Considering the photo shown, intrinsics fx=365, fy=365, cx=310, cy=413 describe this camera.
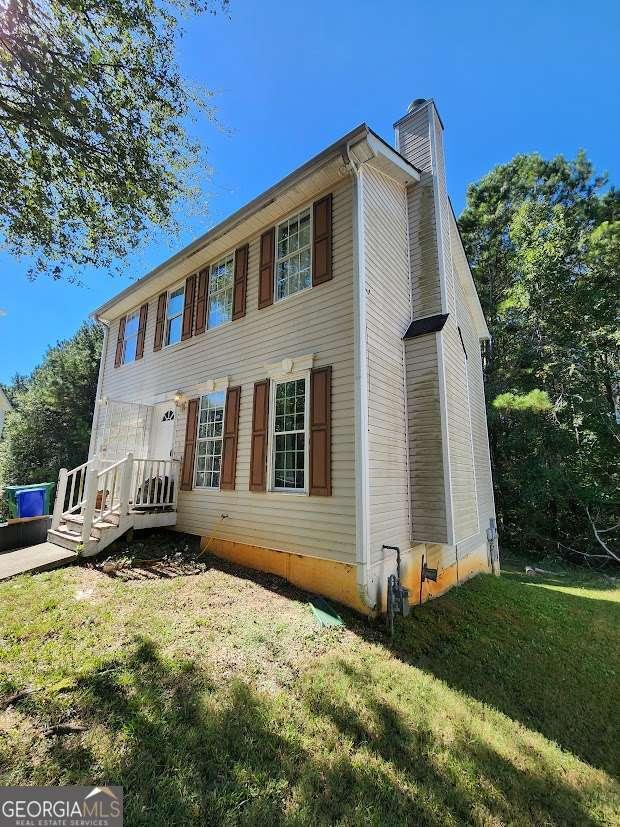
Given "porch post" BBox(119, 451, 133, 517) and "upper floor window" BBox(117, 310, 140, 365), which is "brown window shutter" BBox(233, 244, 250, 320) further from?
"upper floor window" BBox(117, 310, 140, 365)

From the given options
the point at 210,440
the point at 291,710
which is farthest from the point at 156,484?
the point at 291,710

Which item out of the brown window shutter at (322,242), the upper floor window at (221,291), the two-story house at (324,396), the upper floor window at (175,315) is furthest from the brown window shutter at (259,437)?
the upper floor window at (175,315)

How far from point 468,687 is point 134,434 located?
27.9ft

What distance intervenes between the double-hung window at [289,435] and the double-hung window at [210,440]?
1.54 meters

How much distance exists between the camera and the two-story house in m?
5.58

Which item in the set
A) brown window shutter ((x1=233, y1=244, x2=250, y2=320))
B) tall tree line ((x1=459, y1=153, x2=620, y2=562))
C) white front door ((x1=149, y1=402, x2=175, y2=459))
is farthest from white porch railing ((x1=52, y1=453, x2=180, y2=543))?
tall tree line ((x1=459, y1=153, x2=620, y2=562))

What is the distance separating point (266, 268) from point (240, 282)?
80 centimetres

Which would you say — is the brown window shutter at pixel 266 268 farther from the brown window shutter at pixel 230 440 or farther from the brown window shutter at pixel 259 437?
the brown window shutter at pixel 230 440

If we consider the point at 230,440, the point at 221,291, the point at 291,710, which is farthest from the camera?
the point at 221,291

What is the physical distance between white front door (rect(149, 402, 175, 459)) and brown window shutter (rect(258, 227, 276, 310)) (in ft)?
11.7

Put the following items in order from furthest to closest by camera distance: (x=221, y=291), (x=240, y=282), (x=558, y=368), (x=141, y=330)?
(x=558, y=368)
(x=141, y=330)
(x=221, y=291)
(x=240, y=282)

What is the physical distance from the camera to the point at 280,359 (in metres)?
6.70

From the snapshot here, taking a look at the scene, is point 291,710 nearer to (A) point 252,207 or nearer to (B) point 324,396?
(B) point 324,396

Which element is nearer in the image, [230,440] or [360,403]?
[360,403]
